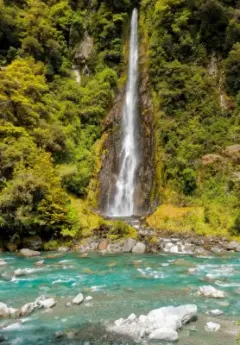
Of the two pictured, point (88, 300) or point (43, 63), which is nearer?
point (88, 300)

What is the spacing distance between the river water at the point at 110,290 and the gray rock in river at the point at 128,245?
1171 mm

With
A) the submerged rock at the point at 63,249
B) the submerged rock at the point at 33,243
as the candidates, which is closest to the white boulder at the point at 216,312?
the submerged rock at the point at 63,249

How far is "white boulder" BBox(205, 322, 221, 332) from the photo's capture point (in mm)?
7974

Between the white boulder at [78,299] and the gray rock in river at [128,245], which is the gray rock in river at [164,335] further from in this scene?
the gray rock in river at [128,245]

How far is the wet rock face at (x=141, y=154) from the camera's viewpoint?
26375 mm

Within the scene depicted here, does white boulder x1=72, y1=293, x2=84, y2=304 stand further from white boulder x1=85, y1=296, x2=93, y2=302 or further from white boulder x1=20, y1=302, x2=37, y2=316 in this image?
white boulder x1=20, y1=302, x2=37, y2=316

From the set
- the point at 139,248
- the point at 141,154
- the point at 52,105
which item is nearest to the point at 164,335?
the point at 139,248

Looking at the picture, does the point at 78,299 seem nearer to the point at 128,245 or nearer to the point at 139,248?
the point at 139,248

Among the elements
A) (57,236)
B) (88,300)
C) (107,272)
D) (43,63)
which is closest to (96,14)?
(43,63)

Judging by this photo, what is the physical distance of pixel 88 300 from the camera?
10.1 m

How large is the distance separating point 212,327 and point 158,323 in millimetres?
1309

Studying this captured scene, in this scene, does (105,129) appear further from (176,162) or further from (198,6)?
Answer: (198,6)

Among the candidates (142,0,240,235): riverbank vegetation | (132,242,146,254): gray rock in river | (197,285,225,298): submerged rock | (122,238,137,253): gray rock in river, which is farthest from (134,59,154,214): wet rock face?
(197,285,225,298): submerged rock

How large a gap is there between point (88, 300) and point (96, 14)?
3510cm
